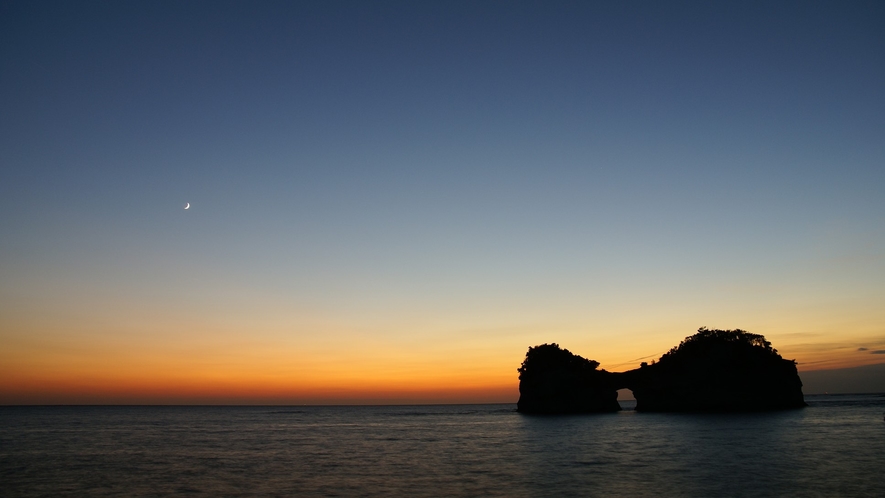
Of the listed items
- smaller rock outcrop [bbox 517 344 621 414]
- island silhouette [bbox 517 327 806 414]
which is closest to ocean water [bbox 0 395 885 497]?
island silhouette [bbox 517 327 806 414]

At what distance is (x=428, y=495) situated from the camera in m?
27.1

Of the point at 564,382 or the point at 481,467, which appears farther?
the point at 564,382

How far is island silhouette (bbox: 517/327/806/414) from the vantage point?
105m

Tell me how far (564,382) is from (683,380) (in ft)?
75.8

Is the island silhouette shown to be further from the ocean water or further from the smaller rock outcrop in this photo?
the ocean water

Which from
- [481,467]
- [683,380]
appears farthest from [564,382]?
[481,467]

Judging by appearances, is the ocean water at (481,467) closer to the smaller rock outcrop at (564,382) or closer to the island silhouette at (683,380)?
the island silhouette at (683,380)

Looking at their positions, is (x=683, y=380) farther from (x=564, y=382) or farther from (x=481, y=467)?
(x=481, y=467)

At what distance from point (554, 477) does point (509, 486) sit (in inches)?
153

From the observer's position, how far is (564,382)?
388ft

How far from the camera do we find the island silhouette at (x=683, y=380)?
105 metres

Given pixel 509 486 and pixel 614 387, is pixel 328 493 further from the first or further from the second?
pixel 614 387

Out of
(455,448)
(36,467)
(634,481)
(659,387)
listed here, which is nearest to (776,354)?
(659,387)

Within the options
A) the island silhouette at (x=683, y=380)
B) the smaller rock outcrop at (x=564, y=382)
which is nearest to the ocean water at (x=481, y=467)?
the island silhouette at (x=683, y=380)
